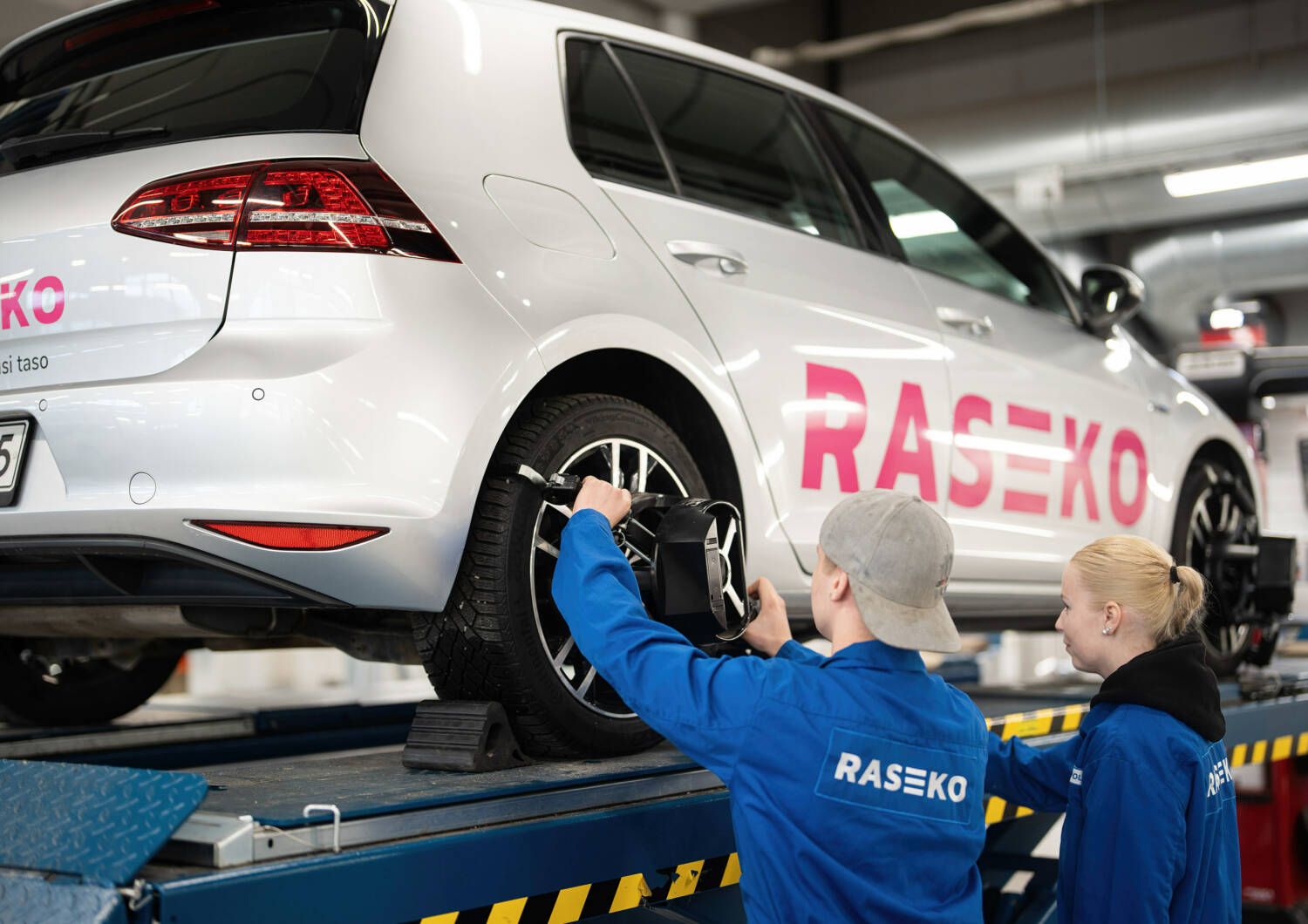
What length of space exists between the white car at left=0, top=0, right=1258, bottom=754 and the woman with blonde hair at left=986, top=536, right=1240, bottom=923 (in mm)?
581

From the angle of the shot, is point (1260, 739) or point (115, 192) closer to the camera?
point (115, 192)

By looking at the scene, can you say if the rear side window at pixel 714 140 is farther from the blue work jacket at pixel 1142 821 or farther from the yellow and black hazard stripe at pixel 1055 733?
the blue work jacket at pixel 1142 821

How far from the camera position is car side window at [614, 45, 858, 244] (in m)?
2.50

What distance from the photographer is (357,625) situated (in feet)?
7.39

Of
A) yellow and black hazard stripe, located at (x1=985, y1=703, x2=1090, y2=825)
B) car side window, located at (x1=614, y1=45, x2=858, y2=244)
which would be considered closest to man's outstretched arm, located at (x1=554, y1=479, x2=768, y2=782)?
car side window, located at (x1=614, y1=45, x2=858, y2=244)

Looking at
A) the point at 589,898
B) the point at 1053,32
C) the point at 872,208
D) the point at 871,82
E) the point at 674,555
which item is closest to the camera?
the point at 589,898

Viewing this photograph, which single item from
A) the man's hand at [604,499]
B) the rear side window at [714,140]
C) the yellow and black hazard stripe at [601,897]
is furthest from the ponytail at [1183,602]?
the rear side window at [714,140]

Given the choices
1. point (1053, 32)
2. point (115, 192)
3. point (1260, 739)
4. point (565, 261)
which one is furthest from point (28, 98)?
point (1053, 32)

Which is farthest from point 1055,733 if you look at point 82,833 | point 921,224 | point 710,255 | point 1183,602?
point 82,833

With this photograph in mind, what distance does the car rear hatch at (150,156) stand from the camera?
72.1 inches

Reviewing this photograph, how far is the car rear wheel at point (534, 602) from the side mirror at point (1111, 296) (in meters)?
1.94

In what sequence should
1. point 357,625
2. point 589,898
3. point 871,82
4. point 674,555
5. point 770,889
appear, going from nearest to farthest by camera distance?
point 770,889
point 589,898
point 674,555
point 357,625
point 871,82

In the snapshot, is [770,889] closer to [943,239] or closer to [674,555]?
[674,555]

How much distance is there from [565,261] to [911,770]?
3.21ft
